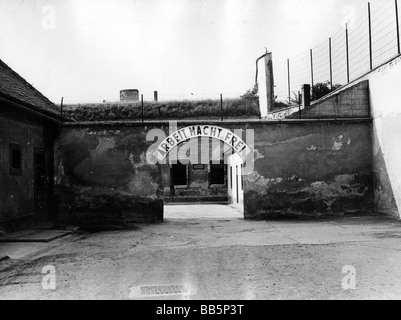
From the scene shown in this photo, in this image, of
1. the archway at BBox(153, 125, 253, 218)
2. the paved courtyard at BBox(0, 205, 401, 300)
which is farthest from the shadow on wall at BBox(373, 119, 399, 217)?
the archway at BBox(153, 125, 253, 218)

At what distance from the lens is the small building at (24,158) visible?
1109cm

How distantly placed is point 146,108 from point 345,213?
2183 cm

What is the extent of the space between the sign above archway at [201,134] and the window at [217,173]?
41.6ft

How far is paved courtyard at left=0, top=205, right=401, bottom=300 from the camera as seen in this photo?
544cm

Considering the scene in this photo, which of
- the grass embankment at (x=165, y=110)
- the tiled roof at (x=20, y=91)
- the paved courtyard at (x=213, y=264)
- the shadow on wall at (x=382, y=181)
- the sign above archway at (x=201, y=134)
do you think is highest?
the grass embankment at (x=165, y=110)

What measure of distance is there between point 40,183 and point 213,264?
27.3 ft

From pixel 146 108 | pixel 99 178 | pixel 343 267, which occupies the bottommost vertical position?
pixel 343 267

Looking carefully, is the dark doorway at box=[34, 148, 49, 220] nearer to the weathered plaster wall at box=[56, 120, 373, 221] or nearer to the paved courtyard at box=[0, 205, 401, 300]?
the weathered plaster wall at box=[56, 120, 373, 221]

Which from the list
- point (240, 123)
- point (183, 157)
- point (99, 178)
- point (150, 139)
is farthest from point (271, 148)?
point (183, 157)

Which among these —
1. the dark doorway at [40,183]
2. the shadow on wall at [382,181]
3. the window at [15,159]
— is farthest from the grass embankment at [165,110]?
the window at [15,159]

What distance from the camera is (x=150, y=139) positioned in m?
14.2

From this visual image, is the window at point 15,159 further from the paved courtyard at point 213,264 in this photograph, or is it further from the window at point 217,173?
the window at point 217,173

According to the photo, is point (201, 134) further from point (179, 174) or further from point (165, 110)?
→ point (165, 110)
